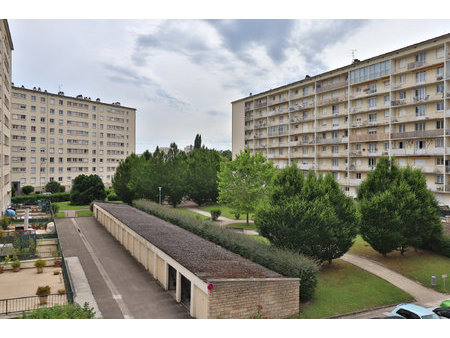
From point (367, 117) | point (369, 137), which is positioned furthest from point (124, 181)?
point (367, 117)

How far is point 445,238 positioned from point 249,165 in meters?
20.5

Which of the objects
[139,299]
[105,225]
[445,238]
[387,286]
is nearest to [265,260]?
[139,299]

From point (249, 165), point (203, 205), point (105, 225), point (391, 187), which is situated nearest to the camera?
point (391, 187)

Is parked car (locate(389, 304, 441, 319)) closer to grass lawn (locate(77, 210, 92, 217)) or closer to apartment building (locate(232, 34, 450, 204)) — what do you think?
apartment building (locate(232, 34, 450, 204))

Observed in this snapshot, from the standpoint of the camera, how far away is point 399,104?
44.4m

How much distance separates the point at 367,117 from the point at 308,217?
34927mm

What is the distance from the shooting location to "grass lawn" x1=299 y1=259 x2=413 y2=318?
53.2 feet

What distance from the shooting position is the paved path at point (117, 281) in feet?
49.9

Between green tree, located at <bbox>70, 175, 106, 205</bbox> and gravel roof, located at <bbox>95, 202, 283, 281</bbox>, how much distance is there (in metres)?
31.3

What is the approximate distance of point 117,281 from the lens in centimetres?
1914

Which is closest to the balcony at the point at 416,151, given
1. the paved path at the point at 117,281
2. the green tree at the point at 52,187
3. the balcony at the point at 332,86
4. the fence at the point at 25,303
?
the balcony at the point at 332,86

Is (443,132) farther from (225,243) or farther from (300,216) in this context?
(225,243)

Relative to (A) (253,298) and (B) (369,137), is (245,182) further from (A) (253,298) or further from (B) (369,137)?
(A) (253,298)

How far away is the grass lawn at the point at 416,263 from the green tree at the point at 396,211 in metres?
0.71
